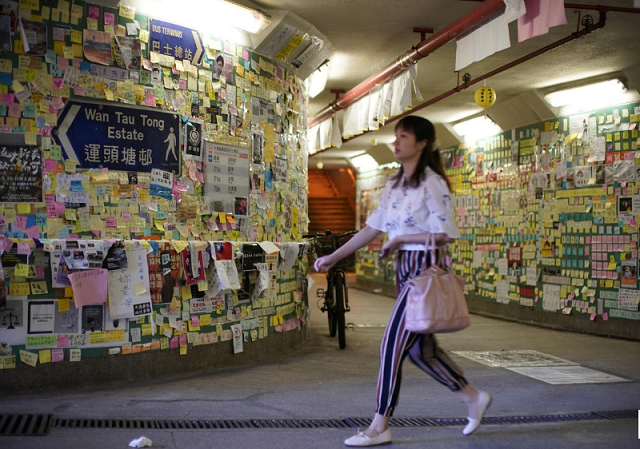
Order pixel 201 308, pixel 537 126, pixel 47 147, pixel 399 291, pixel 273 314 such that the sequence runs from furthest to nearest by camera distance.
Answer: pixel 537 126 < pixel 273 314 < pixel 201 308 < pixel 47 147 < pixel 399 291

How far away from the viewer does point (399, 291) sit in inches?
156

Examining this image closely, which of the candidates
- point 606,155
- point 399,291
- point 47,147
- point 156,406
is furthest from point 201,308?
point 606,155

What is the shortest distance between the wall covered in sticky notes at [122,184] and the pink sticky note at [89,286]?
1cm

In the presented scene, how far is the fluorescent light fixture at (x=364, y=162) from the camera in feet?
57.8

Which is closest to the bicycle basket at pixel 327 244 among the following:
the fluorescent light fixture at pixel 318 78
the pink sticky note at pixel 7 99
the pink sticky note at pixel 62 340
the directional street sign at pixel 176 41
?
the fluorescent light fixture at pixel 318 78

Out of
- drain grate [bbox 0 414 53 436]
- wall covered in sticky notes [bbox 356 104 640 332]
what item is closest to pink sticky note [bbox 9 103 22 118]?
drain grate [bbox 0 414 53 436]

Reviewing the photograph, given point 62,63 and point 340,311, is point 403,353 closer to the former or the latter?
point 62,63

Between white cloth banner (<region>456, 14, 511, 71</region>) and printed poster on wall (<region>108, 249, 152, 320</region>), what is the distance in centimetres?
324

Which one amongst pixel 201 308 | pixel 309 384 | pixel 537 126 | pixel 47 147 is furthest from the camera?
pixel 537 126

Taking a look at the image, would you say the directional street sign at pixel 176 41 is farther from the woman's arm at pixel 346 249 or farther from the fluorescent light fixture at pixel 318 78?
the fluorescent light fixture at pixel 318 78

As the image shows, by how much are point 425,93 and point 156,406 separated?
24.4 ft

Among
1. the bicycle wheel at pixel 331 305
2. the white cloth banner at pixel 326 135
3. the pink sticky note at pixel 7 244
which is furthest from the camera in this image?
the white cloth banner at pixel 326 135

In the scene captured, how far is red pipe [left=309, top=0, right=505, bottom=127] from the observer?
6023 millimetres

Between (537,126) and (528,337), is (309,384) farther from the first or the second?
(537,126)
